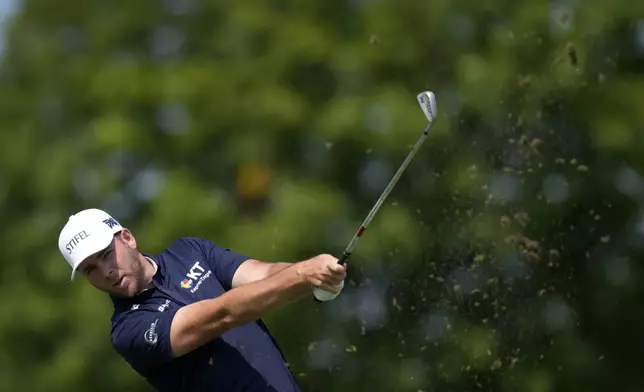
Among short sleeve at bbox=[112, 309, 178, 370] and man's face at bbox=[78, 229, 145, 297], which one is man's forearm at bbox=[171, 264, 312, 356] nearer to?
short sleeve at bbox=[112, 309, 178, 370]

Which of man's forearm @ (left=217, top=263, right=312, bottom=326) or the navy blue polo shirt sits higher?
man's forearm @ (left=217, top=263, right=312, bottom=326)

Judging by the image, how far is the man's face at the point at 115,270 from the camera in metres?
2.98

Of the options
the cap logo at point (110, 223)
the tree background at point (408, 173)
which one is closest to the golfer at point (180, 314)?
the cap logo at point (110, 223)

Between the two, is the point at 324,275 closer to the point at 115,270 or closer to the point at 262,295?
the point at 262,295

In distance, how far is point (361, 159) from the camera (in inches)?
308

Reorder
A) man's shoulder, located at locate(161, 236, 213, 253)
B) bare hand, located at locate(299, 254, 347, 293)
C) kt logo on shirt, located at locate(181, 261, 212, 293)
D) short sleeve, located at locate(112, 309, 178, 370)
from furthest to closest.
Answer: man's shoulder, located at locate(161, 236, 213, 253) < kt logo on shirt, located at locate(181, 261, 212, 293) < short sleeve, located at locate(112, 309, 178, 370) < bare hand, located at locate(299, 254, 347, 293)

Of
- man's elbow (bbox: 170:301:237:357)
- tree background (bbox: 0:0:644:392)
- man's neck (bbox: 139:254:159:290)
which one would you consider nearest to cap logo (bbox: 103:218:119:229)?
man's neck (bbox: 139:254:159:290)

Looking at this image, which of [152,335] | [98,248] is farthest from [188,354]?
[98,248]

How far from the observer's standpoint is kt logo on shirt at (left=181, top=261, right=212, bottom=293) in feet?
10.3

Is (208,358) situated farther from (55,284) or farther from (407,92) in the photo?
(55,284)

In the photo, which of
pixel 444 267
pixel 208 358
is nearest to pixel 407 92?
pixel 444 267

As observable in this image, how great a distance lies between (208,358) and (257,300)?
1.14ft

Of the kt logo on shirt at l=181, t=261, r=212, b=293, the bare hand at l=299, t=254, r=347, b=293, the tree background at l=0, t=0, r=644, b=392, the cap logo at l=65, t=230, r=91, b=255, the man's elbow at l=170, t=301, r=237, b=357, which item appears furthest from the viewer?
the tree background at l=0, t=0, r=644, b=392

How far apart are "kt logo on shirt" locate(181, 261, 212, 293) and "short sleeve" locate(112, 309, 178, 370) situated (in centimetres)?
15
